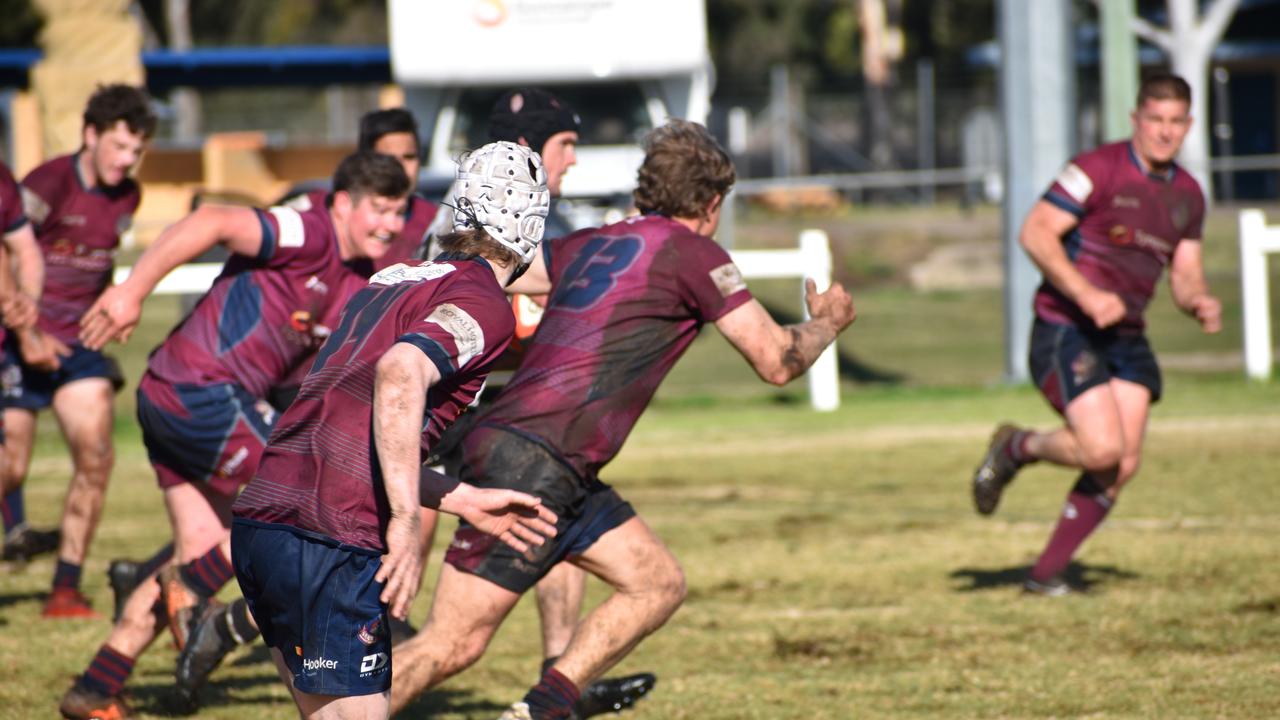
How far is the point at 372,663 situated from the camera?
3.90 metres

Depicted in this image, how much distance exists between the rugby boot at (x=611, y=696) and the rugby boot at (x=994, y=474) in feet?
8.69

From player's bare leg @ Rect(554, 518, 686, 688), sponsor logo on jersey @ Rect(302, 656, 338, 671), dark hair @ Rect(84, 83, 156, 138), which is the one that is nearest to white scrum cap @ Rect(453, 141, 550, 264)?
sponsor logo on jersey @ Rect(302, 656, 338, 671)

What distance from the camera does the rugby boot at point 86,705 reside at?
550 centimetres

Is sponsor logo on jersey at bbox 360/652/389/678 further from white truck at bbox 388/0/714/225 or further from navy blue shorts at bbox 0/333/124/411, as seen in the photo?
white truck at bbox 388/0/714/225

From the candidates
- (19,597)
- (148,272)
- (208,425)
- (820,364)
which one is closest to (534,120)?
(148,272)

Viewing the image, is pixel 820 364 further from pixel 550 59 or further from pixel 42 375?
pixel 42 375

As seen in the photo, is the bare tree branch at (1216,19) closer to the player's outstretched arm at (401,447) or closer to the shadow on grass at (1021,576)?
the shadow on grass at (1021,576)

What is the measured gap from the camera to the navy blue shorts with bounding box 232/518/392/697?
3.85 meters

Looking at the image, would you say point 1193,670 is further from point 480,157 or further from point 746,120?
point 746,120

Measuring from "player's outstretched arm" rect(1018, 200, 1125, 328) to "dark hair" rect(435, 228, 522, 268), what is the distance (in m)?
3.64

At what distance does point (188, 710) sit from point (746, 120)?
29188 millimetres

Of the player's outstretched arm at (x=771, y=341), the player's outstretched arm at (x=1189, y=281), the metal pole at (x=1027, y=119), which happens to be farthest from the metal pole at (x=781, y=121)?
the player's outstretched arm at (x=771, y=341)


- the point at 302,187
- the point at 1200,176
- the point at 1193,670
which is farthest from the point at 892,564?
the point at 1200,176

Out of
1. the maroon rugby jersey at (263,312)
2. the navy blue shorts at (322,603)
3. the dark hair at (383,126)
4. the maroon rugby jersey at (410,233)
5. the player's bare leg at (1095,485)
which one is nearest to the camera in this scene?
the navy blue shorts at (322,603)
